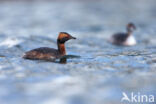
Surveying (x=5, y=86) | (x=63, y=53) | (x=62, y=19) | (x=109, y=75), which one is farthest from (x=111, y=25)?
(x=5, y=86)

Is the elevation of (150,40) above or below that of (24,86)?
below

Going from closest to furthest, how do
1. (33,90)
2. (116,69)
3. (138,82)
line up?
(33,90) → (138,82) → (116,69)

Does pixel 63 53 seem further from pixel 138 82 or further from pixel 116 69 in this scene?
pixel 138 82

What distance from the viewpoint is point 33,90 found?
10.9m

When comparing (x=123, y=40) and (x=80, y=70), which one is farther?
(x=123, y=40)

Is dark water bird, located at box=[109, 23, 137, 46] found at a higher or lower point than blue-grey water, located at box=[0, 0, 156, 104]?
lower

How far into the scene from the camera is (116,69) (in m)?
13.7

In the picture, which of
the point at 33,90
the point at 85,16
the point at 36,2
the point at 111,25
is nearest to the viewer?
the point at 33,90

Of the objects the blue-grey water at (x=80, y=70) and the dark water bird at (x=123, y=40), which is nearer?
the blue-grey water at (x=80, y=70)

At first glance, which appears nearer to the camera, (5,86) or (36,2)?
(5,86)

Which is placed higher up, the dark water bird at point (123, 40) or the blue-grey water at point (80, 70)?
the blue-grey water at point (80, 70)

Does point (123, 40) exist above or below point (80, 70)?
below

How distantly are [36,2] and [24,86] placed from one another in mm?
38841

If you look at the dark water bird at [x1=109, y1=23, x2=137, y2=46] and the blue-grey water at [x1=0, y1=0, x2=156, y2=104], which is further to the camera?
the dark water bird at [x1=109, y1=23, x2=137, y2=46]
